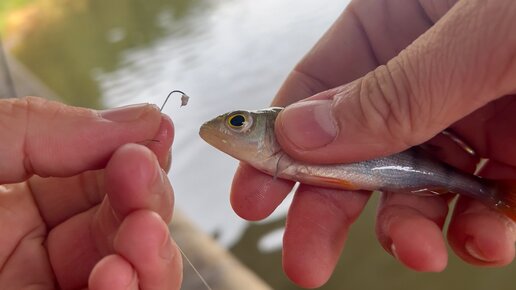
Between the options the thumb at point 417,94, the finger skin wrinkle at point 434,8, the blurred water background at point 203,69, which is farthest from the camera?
the blurred water background at point 203,69

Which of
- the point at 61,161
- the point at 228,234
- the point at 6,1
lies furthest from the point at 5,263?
the point at 6,1

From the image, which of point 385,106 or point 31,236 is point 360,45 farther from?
point 31,236

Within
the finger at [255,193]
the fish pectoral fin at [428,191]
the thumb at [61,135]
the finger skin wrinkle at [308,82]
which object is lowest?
the fish pectoral fin at [428,191]

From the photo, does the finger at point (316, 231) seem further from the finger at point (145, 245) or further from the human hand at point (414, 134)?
the finger at point (145, 245)

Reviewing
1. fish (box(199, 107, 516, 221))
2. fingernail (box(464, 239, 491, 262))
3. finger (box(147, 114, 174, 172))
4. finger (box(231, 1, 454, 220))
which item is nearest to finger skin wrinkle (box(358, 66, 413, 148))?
fish (box(199, 107, 516, 221))

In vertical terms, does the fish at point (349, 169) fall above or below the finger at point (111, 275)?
below

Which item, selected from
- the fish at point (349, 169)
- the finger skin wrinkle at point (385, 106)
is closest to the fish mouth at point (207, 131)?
the fish at point (349, 169)

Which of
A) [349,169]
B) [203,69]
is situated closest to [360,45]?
[349,169]
